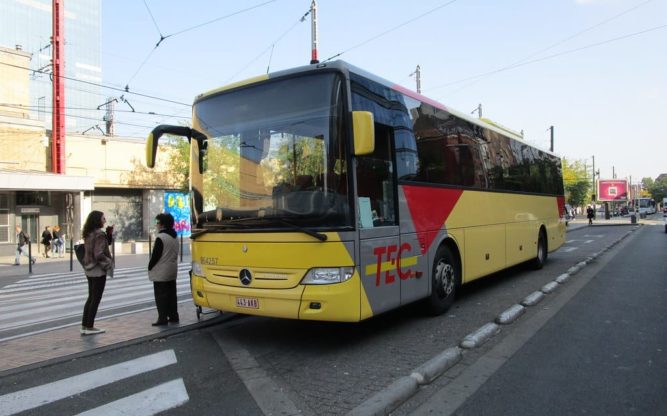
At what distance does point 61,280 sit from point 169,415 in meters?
13.2

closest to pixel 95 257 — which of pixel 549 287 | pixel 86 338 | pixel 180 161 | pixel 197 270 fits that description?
pixel 86 338

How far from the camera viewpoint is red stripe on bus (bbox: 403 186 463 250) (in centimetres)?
673

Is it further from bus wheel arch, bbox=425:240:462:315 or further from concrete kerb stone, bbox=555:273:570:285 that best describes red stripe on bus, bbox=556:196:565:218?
bus wheel arch, bbox=425:240:462:315

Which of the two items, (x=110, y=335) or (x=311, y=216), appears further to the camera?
(x=110, y=335)

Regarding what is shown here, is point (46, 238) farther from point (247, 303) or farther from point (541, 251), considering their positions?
point (247, 303)

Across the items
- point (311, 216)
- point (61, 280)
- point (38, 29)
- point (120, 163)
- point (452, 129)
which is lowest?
point (61, 280)

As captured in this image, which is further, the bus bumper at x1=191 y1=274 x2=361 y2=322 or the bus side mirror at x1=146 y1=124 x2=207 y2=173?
the bus side mirror at x1=146 y1=124 x2=207 y2=173

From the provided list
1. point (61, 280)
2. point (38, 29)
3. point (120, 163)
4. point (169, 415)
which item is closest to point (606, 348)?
point (169, 415)

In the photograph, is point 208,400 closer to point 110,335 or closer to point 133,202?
point 110,335

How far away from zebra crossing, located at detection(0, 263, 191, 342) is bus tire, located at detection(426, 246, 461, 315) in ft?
16.7

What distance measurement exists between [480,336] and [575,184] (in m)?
74.4

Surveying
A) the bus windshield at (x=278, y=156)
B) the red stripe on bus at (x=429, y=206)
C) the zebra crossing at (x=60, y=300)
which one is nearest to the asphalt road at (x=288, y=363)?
the red stripe on bus at (x=429, y=206)

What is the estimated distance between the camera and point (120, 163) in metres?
33.3

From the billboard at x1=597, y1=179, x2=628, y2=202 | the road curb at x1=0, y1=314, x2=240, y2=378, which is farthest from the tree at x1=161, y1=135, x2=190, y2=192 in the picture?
the billboard at x1=597, y1=179, x2=628, y2=202
